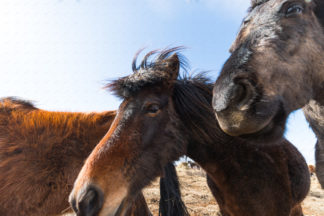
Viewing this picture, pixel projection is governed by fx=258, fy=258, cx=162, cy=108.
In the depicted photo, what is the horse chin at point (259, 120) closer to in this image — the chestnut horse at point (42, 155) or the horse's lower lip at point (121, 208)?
the horse's lower lip at point (121, 208)

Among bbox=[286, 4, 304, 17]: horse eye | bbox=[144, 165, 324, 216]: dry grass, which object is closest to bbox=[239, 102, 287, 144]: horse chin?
bbox=[286, 4, 304, 17]: horse eye

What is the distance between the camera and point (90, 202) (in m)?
1.98

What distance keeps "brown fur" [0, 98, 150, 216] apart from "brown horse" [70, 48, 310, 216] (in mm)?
1445

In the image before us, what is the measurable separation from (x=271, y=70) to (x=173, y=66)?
53.8 inches

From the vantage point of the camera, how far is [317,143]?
2.73 metres

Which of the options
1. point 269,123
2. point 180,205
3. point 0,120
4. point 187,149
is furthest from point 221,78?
point 0,120

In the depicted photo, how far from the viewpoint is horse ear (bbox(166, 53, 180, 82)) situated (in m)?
2.83

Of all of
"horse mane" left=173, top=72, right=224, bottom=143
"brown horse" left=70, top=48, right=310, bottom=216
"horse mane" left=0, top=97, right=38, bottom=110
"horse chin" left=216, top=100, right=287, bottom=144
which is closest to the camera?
"horse chin" left=216, top=100, right=287, bottom=144

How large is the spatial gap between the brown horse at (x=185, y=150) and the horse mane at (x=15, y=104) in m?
2.36

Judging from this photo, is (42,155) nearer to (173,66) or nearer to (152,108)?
(152,108)

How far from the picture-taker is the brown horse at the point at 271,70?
1.55 metres

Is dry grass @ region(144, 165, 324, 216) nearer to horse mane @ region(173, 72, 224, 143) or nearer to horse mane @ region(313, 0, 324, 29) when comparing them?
horse mane @ region(173, 72, 224, 143)

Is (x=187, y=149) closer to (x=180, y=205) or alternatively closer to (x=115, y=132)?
(x=115, y=132)

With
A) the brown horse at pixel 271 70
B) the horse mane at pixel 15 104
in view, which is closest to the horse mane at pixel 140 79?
the brown horse at pixel 271 70
